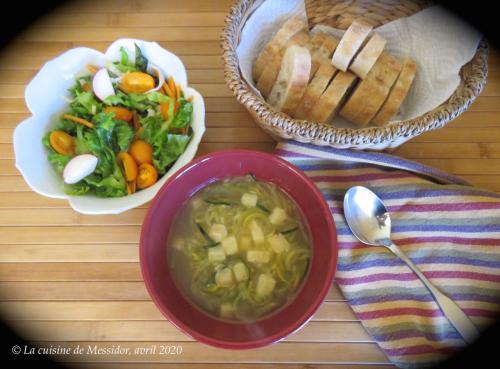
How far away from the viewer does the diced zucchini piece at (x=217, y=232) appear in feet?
3.97

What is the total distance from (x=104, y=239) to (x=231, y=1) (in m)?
1.13

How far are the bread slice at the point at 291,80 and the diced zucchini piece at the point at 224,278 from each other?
569mm

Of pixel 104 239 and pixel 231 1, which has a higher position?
pixel 231 1

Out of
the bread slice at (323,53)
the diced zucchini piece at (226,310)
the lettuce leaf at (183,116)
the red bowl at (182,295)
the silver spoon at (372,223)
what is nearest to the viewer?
the red bowl at (182,295)

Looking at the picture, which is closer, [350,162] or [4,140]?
[350,162]

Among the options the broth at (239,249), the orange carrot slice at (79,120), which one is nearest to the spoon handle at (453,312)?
the broth at (239,249)

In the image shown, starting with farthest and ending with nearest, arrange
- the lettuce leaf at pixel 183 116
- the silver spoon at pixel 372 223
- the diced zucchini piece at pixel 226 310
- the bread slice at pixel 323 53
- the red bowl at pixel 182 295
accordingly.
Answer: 1. the bread slice at pixel 323 53
2. the lettuce leaf at pixel 183 116
3. the silver spoon at pixel 372 223
4. the diced zucchini piece at pixel 226 310
5. the red bowl at pixel 182 295

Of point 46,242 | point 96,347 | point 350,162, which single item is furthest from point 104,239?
point 350,162

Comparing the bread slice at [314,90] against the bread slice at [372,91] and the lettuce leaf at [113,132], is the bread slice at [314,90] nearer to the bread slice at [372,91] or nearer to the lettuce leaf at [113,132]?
the bread slice at [372,91]

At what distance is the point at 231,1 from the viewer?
175 cm

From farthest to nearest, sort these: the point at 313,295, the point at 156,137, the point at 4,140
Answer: the point at 4,140
the point at 156,137
the point at 313,295

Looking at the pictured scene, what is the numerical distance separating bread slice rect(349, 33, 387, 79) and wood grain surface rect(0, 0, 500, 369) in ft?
1.04

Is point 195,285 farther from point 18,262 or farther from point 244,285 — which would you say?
point 18,262

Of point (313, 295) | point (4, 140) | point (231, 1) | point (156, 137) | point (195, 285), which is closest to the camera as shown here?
point (313, 295)
